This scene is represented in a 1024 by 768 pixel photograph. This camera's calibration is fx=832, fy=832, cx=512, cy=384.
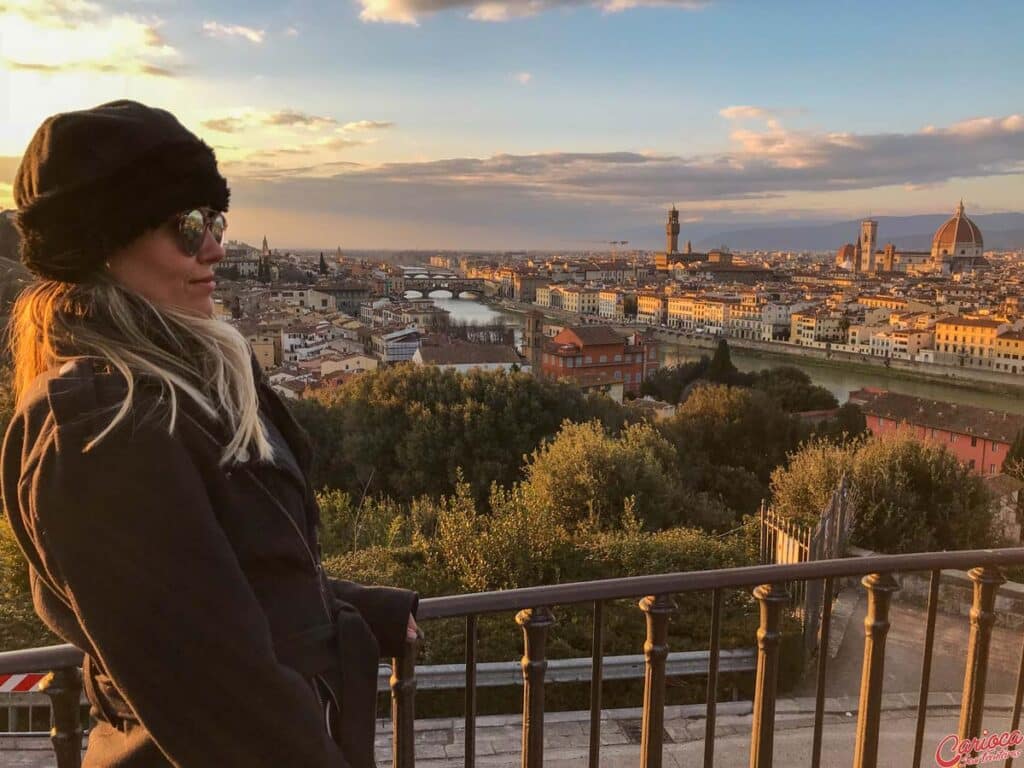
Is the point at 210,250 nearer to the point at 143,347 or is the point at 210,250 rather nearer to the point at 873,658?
the point at 143,347

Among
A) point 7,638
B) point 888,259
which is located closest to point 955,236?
point 888,259

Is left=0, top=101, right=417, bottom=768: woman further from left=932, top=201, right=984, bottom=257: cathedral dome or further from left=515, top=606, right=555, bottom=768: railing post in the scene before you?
left=932, top=201, right=984, bottom=257: cathedral dome

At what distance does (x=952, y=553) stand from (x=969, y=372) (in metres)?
40.4

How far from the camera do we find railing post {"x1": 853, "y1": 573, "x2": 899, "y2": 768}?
1536 millimetres

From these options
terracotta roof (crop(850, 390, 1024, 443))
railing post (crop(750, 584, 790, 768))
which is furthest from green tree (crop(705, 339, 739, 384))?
railing post (crop(750, 584, 790, 768))

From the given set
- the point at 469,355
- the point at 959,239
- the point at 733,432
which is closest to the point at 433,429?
the point at 733,432

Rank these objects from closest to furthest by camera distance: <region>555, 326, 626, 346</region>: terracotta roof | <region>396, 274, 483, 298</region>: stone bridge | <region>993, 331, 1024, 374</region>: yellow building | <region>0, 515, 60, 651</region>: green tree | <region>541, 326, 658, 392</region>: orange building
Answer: <region>0, 515, 60, 651</region>: green tree, <region>541, 326, 658, 392</region>: orange building, <region>555, 326, 626, 346</region>: terracotta roof, <region>993, 331, 1024, 374</region>: yellow building, <region>396, 274, 483, 298</region>: stone bridge

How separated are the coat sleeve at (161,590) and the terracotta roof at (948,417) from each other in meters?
20.8

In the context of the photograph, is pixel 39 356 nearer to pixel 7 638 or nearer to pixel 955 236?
pixel 7 638

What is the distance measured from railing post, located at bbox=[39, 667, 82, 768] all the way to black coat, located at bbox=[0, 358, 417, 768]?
1.21 ft

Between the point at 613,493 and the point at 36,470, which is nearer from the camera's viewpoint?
the point at 36,470

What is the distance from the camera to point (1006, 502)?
11.3 metres

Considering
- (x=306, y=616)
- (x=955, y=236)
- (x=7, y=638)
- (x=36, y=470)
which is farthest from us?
(x=955, y=236)

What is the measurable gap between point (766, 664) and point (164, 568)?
1146mm
